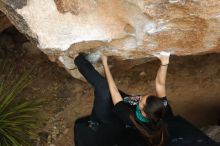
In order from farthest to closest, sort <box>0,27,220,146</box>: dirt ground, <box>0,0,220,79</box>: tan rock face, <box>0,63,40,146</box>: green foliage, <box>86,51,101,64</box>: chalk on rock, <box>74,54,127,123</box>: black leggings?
<box>0,27,220,146</box>: dirt ground, <box>0,63,40,146</box>: green foliage, <box>86,51,101,64</box>: chalk on rock, <box>74,54,127,123</box>: black leggings, <box>0,0,220,79</box>: tan rock face

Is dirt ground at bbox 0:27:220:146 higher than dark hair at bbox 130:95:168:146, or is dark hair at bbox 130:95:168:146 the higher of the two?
dark hair at bbox 130:95:168:146

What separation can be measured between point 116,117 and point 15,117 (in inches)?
45.3

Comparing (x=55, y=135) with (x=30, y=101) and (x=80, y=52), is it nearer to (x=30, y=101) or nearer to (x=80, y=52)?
(x=30, y=101)

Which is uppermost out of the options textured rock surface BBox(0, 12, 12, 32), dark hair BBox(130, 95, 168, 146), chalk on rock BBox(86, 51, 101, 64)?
textured rock surface BBox(0, 12, 12, 32)

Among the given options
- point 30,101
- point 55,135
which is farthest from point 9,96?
point 55,135

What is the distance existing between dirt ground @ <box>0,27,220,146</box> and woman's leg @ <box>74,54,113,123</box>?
120cm

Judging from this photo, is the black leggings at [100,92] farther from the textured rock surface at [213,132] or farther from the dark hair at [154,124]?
the textured rock surface at [213,132]

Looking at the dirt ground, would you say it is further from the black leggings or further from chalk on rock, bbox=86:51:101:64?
the black leggings

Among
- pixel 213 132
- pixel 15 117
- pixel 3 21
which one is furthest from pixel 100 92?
pixel 3 21

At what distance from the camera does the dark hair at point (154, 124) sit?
3.31 meters

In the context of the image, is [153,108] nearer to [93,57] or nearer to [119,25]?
[119,25]

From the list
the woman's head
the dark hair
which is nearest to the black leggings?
the dark hair

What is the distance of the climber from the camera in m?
3.42

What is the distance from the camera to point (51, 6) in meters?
3.66
